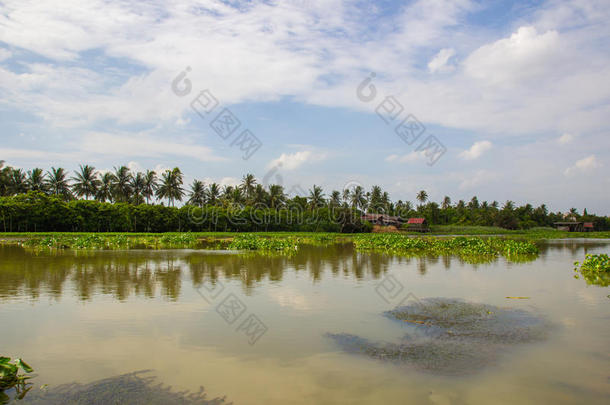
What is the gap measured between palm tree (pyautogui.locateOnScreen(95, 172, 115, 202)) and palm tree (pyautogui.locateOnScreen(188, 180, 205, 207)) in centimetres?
1168

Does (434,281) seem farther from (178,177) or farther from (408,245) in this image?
(178,177)

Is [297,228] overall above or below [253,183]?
below

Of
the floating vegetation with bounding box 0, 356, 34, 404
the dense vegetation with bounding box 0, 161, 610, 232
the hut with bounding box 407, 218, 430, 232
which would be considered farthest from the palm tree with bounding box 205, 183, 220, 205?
the floating vegetation with bounding box 0, 356, 34, 404

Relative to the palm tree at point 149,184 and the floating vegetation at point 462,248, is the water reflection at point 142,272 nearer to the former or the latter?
the floating vegetation at point 462,248

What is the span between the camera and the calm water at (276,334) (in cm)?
559

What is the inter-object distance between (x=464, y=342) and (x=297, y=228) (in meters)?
54.2

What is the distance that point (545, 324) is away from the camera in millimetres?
8750

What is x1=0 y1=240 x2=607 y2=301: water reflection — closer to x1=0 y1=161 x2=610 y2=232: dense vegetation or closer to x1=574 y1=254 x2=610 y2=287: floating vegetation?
x1=574 y1=254 x2=610 y2=287: floating vegetation

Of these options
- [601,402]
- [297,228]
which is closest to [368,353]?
[601,402]

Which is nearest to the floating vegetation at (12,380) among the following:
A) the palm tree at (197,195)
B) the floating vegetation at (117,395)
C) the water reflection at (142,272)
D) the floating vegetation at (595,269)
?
the floating vegetation at (117,395)

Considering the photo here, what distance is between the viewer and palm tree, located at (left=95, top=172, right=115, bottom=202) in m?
57.2

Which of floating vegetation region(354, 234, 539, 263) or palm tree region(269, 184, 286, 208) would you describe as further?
palm tree region(269, 184, 286, 208)

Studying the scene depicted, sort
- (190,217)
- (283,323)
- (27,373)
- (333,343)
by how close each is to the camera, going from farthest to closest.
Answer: (190,217), (283,323), (333,343), (27,373)

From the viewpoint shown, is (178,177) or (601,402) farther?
(178,177)
